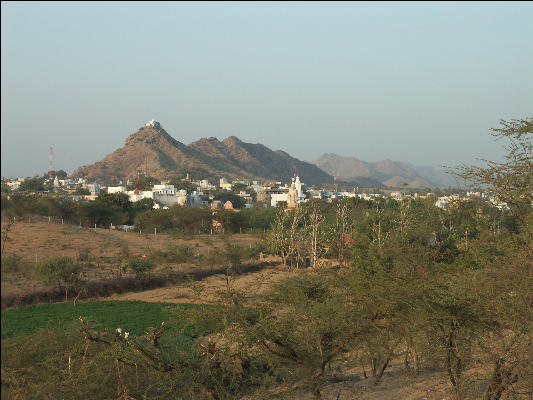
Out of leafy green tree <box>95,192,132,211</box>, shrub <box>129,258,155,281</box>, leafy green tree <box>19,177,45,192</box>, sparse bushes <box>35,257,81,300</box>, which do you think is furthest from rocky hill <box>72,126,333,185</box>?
leafy green tree <box>19,177,45,192</box>

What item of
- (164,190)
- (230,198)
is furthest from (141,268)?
(230,198)

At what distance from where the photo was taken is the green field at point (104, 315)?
1706 centimetres

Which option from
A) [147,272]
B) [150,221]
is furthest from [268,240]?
[150,221]

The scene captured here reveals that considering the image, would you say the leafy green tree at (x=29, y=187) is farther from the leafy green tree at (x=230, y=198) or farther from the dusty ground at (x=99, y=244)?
the leafy green tree at (x=230, y=198)

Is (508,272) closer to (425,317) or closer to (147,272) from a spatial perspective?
(425,317)

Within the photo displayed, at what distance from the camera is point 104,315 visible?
19.6 m

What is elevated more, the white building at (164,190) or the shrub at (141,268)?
the white building at (164,190)

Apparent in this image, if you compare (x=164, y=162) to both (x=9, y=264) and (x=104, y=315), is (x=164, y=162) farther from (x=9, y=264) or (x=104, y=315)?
(x=9, y=264)

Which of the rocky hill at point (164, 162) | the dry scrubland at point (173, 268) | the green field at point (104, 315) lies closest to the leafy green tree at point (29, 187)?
the dry scrubland at point (173, 268)

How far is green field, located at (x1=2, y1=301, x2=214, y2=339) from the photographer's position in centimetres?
1706

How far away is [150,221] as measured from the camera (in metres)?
45.5

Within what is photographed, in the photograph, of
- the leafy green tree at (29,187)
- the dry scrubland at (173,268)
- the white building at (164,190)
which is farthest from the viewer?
the white building at (164,190)

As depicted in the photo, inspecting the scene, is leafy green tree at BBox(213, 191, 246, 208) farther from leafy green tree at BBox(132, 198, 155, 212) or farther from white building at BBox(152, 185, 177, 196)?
leafy green tree at BBox(132, 198, 155, 212)

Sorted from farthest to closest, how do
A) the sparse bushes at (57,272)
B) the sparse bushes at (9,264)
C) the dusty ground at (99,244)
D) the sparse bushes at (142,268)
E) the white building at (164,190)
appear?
the white building at (164,190) → the dusty ground at (99,244) → the sparse bushes at (142,268) → the sparse bushes at (57,272) → the sparse bushes at (9,264)
